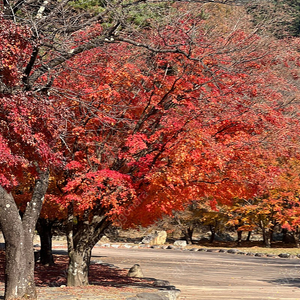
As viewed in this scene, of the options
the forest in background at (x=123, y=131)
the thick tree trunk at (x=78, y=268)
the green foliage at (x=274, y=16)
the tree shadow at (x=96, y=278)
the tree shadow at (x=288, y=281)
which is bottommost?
the tree shadow at (x=288, y=281)

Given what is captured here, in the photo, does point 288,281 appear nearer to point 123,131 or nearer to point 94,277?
point 94,277

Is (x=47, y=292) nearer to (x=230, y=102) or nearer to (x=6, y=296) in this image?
(x=6, y=296)

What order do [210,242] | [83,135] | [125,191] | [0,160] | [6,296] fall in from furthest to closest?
[210,242], [83,135], [125,191], [6,296], [0,160]

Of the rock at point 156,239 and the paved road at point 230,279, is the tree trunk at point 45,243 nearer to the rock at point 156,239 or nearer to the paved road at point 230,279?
the paved road at point 230,279

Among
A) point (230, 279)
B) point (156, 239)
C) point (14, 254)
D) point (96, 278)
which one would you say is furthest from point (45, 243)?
point (156, 239)

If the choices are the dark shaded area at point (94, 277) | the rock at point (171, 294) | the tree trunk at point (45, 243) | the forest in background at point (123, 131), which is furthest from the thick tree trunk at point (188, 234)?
the rock at point (171, 294)

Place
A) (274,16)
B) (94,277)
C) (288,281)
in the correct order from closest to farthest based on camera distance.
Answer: (288,281)
(94,277)
(274,16)

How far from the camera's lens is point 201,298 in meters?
13.4

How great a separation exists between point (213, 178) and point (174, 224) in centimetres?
3740

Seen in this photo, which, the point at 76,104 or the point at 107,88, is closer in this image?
the point at 107,88

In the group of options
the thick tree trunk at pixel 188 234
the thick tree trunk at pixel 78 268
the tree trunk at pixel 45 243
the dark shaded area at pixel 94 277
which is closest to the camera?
the thick tree trunk at pixel 78 268

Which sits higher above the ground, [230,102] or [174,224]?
[230,102]

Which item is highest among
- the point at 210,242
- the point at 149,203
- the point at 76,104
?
the point at 76,104

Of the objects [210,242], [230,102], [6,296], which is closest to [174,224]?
[210,242]
